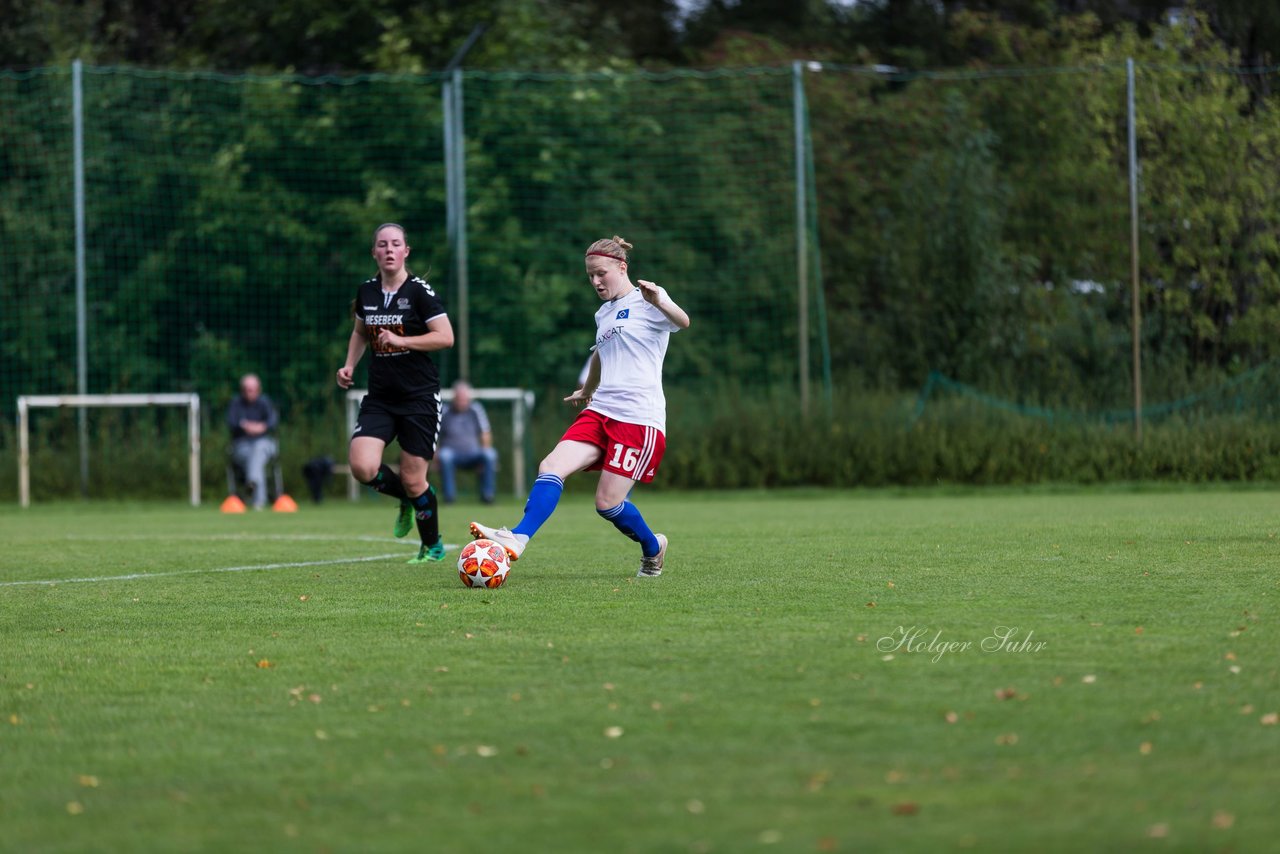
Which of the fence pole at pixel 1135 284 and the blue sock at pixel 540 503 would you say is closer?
the blue sock at pixel 540 503

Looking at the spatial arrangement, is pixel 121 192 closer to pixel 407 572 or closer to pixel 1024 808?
pixel 407 572

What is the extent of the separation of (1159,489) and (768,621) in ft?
43.7

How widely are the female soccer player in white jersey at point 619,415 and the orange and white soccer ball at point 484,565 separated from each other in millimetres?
237

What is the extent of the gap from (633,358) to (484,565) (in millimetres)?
1298

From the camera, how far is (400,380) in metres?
9.96

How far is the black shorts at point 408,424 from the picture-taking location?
32.7 feet

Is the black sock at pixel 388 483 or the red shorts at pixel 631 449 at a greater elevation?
the red shorts at pixel 631 449

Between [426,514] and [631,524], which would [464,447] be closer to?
[426,514]

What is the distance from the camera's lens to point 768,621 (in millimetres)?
6609

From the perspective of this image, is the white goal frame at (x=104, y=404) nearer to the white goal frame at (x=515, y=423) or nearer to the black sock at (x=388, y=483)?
the white goal frame at (x=515, y=423)

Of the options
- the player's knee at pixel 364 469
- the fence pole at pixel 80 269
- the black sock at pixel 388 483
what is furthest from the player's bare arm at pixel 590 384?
the fence pole at pixel 80 269

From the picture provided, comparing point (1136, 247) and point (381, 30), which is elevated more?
point (381, 30)

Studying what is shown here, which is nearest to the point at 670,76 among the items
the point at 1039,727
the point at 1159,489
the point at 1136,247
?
the point at 1136,247

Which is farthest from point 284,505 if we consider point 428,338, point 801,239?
point 428,338
